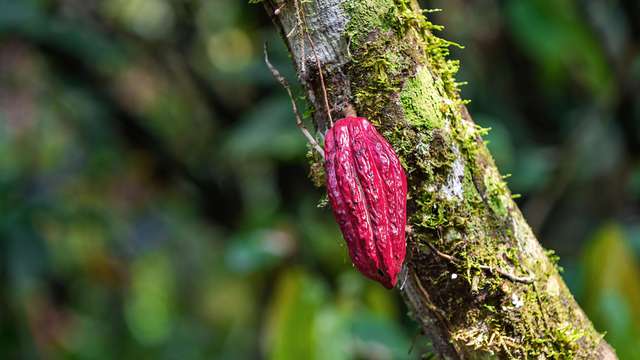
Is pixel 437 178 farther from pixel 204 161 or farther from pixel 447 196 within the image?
pixel 204 161

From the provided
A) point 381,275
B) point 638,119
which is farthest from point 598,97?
point 381,275

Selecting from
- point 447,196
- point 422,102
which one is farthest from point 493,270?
point 422,102

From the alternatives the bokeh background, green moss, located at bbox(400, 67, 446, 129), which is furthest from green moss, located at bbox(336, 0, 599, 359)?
the bokeh background

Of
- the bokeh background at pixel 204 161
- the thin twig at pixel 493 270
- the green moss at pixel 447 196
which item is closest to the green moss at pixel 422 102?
the green moss at pixel 447 196

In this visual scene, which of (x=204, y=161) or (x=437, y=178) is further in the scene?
(x=204, y=161)

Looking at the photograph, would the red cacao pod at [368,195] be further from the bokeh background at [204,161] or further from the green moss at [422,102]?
the bokeh background at [204,161]

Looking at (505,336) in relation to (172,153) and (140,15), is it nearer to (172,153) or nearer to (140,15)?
(172,153)

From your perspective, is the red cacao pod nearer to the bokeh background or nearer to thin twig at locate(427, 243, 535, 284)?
thin twig at locate(427, 243, 535, 284)
